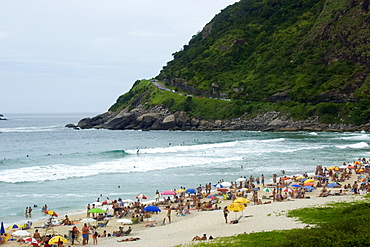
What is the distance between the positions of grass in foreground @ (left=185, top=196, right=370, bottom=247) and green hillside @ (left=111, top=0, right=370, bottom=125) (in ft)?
253

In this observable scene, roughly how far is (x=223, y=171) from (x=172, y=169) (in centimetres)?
611

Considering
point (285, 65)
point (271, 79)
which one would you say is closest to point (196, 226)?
point (271, 79)

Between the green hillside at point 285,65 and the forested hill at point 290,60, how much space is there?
0.71 ft

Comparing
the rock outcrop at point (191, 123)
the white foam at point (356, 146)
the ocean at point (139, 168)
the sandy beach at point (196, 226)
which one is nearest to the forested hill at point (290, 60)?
the rock outcrop at point (191, 123)

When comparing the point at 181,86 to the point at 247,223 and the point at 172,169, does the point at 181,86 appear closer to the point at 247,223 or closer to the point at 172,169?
the point at 172,169

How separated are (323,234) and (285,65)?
108m

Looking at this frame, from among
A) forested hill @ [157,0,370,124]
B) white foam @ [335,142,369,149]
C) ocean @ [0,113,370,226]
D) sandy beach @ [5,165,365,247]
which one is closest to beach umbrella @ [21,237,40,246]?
sandy beach @ [5,165,365,247]

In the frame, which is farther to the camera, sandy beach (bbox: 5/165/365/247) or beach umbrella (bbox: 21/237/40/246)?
beach umbrella (bbox: 21/237/40/246)

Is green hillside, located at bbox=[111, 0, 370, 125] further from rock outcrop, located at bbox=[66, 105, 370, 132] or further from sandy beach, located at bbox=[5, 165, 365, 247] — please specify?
sandy beach, located at bbox=[5, 165, 365, 247]

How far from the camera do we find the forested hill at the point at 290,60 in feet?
323

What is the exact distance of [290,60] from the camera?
119438 millimetres

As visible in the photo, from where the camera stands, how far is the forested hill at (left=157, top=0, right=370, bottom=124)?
9844 centimetres

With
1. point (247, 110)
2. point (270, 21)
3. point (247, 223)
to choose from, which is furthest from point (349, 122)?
point (247, 223)

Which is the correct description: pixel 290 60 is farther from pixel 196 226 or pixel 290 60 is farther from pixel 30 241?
pixel 30 241
